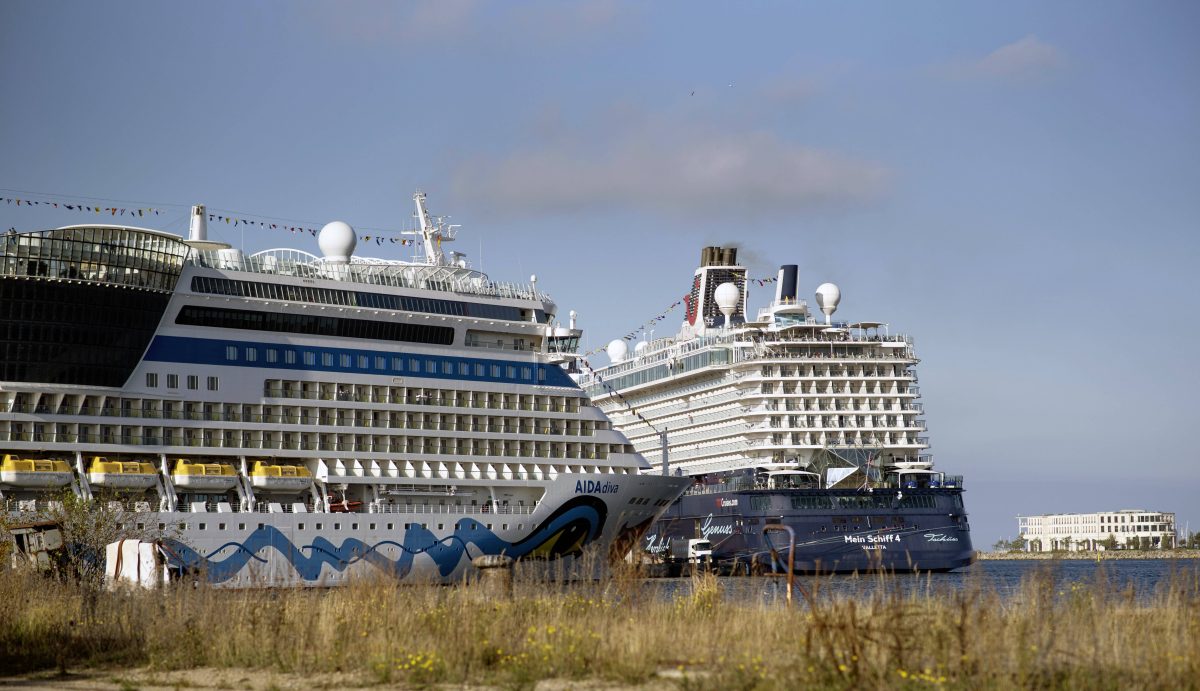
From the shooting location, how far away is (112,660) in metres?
19.1

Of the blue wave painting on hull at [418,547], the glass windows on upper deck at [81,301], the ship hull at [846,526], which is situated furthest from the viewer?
the ship hull at [846,526]

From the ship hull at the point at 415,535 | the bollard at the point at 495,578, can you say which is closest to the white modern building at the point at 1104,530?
the ship hull at the point at 415,535

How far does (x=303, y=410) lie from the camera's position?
148 feet

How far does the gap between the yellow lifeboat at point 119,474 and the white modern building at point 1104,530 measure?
134294mm

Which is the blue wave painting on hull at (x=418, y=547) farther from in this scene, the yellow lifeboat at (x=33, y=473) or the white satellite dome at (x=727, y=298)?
the white satellite dome at (x=727, y=298)

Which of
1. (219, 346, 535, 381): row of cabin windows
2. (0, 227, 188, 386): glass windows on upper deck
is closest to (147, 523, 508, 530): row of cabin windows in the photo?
(0, 227, 188, 386): glass windows on upper deck

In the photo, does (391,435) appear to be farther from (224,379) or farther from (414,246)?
(414,246)

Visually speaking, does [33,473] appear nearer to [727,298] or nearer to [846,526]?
[846,526]

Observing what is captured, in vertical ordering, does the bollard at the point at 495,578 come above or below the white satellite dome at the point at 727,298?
below

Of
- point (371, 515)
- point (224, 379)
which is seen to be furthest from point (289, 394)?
point (371, 515)

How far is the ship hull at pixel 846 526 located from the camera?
65.4 meters

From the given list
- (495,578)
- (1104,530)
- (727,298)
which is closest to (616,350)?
(727,298)

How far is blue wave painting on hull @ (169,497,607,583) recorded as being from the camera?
40406mm

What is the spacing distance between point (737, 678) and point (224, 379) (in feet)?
104
